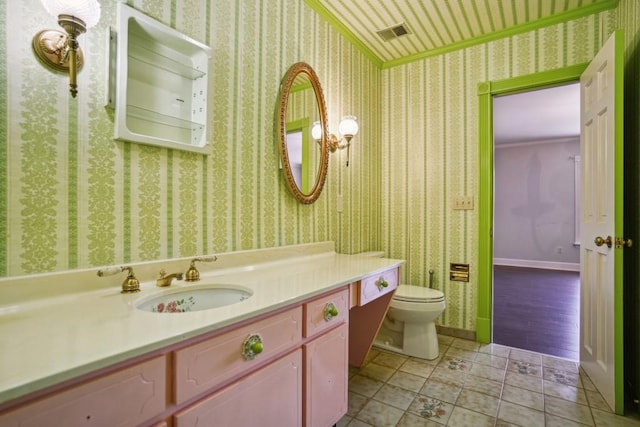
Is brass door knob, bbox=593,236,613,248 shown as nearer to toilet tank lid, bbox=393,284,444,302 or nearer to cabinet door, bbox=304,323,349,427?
toilet tank lid, bbox=393,284,444,302

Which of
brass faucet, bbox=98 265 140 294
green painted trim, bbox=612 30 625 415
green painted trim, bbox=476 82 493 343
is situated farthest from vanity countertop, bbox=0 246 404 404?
green painted trim, bbox=476 82 493 343

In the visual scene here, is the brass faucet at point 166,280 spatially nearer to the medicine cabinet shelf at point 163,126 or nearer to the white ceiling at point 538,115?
the medicine cabinet shelf at point 163,126

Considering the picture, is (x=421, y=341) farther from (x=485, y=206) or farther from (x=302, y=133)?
(x=302, y=133)

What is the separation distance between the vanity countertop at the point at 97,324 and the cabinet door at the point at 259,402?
0.21 meters

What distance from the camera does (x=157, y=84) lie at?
135 cm

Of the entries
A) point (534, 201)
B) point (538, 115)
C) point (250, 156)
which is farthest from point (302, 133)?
point (534, 201)

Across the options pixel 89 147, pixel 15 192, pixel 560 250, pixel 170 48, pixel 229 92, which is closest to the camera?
pixel 15 192

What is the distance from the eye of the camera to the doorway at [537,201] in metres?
4.16

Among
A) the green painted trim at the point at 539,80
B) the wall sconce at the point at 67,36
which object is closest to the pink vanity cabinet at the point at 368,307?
the wall sconce at the point at 67,36

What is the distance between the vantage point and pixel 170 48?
1.38 metres

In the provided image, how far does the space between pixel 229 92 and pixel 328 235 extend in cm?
115

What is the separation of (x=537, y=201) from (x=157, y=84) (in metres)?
6.69

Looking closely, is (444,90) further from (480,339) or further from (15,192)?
(15,192)

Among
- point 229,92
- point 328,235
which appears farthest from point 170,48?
point 328,235
